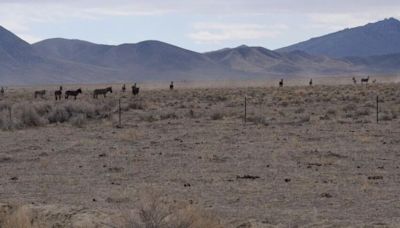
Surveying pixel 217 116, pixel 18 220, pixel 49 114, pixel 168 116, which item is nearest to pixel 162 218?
pixel 18 220

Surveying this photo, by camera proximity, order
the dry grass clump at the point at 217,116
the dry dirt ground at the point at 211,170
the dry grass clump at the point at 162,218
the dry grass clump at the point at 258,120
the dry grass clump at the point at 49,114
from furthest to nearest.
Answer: the dry grass clump at the point at 217,116, the dry grass clump at the point at 49,114, the dry grass clump at the point at 258,120, the dry dirt ground at the point at 211,170, the dry grass clump at the point at 162,218

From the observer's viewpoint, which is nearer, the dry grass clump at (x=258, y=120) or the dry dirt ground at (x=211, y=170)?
the dry dirt ground at (x=211, y=170)

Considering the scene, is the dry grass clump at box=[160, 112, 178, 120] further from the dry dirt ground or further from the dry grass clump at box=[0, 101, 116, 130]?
the dry grass clump at box=[0, 101, 116, 130]

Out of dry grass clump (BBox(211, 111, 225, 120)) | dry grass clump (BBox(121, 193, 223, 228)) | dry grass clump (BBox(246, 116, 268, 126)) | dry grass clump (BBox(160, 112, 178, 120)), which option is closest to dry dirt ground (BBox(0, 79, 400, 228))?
dry grass clump (BBox(246, 116, 268, 126))

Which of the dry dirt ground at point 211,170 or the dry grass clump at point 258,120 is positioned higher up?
the dry grass clump at point 258,120

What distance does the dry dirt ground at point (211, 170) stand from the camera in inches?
522

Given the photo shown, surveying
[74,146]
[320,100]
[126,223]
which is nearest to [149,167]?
[74,146]

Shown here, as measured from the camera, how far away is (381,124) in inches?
1226

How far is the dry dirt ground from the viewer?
13.3 m

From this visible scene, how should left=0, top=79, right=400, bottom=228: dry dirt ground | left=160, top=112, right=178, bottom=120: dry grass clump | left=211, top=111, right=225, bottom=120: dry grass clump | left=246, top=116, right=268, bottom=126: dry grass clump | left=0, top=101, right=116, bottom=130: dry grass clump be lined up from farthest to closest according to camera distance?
left=160, top=112, right=178, bottom=120: dry grass clump
left=211, top=111, right=225, bottom=120: dry grass clump
left=0, top=101, right=116, bottom=130: dry grass clump
left=246, top=116, right=268, bottom=126: dry grass clump
left=0, top=79, right=400, bottom=228: dry dirt ground

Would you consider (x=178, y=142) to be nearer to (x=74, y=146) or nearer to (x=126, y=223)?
(x=74, y=146)

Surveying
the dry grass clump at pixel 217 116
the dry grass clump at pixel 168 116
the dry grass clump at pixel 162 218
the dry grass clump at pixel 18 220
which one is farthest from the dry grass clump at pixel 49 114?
the dry grass clump at pixel 162 218

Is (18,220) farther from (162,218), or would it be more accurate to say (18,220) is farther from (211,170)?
(211,170)

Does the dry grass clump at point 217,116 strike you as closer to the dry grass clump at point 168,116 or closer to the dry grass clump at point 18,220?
the dry grass clump at point 168,116
